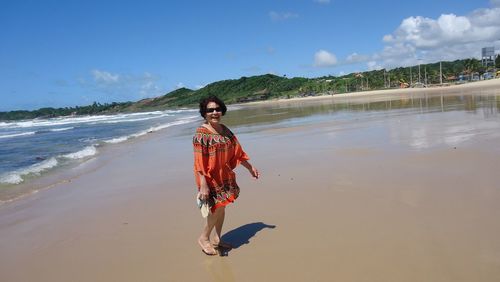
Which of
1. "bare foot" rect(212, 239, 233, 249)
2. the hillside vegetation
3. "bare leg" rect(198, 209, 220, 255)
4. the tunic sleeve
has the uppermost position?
the hillside vegetation

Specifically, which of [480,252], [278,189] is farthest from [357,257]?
[278,189]

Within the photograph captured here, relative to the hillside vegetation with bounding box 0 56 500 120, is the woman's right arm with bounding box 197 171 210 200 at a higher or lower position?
lower

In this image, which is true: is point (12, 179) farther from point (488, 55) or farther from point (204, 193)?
point (488, 55)

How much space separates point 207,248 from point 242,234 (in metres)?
0.62

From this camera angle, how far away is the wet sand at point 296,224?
139 inches

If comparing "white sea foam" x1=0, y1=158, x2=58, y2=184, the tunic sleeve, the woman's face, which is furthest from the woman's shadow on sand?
"white sea foam" x1=0, y1=158, x2=58, y2=184

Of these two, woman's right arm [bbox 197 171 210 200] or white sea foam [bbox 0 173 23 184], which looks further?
white sea foam [bbox 0 173 23 184]

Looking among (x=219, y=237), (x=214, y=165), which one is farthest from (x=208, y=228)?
(x=214, y=165)

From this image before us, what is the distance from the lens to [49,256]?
4469 millimetres

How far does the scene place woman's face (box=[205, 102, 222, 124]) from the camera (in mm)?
4078

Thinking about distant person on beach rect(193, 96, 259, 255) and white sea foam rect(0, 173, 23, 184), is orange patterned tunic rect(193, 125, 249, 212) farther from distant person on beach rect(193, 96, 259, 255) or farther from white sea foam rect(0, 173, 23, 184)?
white sea foam rect(0, 173, 23, 184)

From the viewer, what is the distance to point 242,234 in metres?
4.60

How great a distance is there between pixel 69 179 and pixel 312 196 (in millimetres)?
6721

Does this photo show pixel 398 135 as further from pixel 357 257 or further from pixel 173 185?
pixel 357 257
